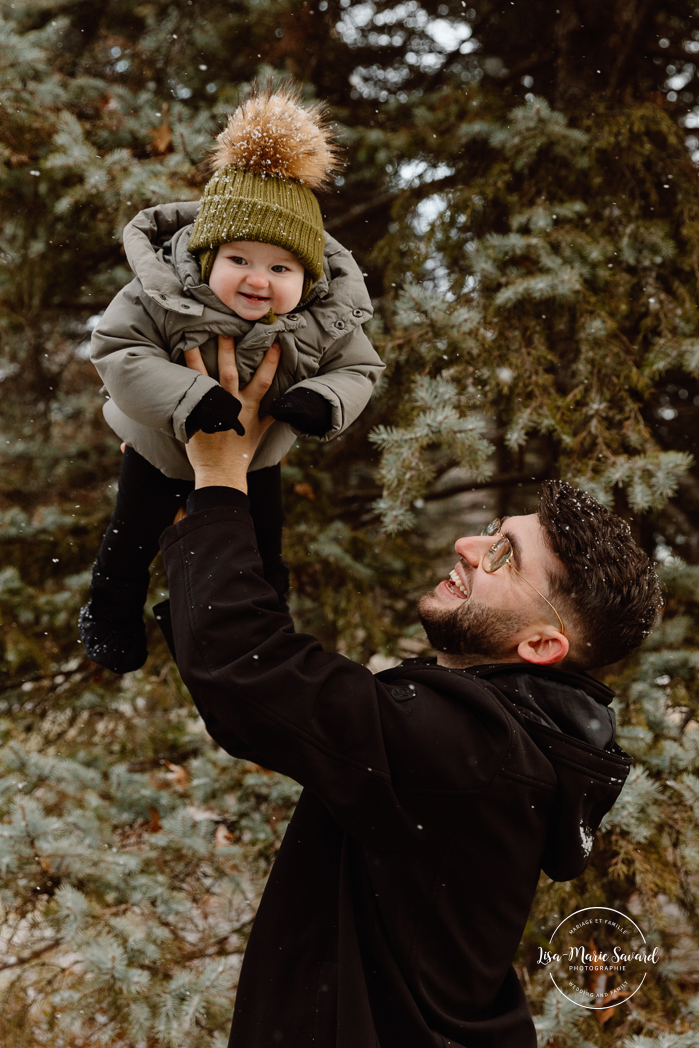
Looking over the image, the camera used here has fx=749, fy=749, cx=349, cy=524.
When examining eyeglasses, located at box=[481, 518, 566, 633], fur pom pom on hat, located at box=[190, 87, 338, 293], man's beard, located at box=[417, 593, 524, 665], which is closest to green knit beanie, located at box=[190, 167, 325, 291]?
fur pom pom on hat, located at box=[190, 87, 338, 293]

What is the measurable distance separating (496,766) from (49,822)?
1819mm

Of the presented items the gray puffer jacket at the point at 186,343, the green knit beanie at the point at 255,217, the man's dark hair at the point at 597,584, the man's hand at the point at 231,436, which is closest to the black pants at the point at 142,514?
the gray puffer jacket at the point at 186,343

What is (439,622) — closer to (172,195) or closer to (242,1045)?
(242,1045)

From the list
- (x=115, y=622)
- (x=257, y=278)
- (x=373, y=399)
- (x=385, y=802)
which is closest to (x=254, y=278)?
(x=257, y=278)

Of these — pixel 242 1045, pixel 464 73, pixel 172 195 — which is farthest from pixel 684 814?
pixel 464 73

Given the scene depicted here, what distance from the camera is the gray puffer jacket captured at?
182cm

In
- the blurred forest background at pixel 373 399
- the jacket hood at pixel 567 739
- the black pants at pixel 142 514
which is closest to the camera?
the jacket hood at pixel 567 739

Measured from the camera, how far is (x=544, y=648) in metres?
1.94

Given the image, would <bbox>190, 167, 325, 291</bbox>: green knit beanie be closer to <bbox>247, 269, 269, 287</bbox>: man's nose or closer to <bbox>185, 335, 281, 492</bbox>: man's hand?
<bbox>247, 269, 269, 287</bbox>: man's nose

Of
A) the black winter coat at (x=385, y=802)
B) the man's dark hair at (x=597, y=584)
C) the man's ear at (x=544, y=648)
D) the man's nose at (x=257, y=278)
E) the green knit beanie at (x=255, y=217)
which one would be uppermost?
the green knit beanie at (x=255, y=217)

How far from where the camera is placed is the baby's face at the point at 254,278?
6.18 ft

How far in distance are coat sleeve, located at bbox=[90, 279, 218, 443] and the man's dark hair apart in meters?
0.98

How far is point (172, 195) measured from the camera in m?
2.75

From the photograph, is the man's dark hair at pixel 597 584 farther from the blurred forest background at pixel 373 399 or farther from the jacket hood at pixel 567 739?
the blurred forest background at pixel 373 399
